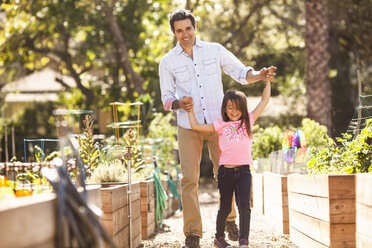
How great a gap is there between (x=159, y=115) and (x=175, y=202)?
114 inches

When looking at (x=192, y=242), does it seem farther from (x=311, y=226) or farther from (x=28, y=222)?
(x=28, y=222)

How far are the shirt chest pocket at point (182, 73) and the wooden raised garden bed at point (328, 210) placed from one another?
1295mm

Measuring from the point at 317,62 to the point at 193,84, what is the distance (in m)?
7.31

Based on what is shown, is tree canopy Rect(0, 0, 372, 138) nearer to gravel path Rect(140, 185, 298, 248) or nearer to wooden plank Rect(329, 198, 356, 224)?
gravel path Rect(140, 185, 298, 248)

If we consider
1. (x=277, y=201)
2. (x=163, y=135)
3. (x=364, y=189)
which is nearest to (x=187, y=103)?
(x=364, y=189)

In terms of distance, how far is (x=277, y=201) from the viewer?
6.08m

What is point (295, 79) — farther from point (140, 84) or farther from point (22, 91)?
point (22, 91)

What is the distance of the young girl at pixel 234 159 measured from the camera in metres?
4.36

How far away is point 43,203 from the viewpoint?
Result: 2324mm

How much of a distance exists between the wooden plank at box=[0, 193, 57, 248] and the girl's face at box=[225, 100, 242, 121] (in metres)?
2.28

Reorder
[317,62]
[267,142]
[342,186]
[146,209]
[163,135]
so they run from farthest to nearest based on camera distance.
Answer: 1. [317,62]
2. [163,135]
3. [267,142]
4. [146,209]
5. [342,186]

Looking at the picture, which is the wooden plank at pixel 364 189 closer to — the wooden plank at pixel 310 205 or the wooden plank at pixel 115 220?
the wooden plank at pixel 310 205

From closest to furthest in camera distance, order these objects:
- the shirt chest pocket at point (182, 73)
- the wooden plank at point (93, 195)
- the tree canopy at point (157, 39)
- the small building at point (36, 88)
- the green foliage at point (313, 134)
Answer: the wooden plank at point (93, 195) → the shirt chest pocket at point (182, 73) → the green foliage at point (313, 134) → the tree canopy at point (157, 39) → the small building at point (36, 88)

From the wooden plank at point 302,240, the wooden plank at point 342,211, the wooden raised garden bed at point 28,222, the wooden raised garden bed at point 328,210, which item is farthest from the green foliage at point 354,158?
the wooden raised garden bed at point 28,222
